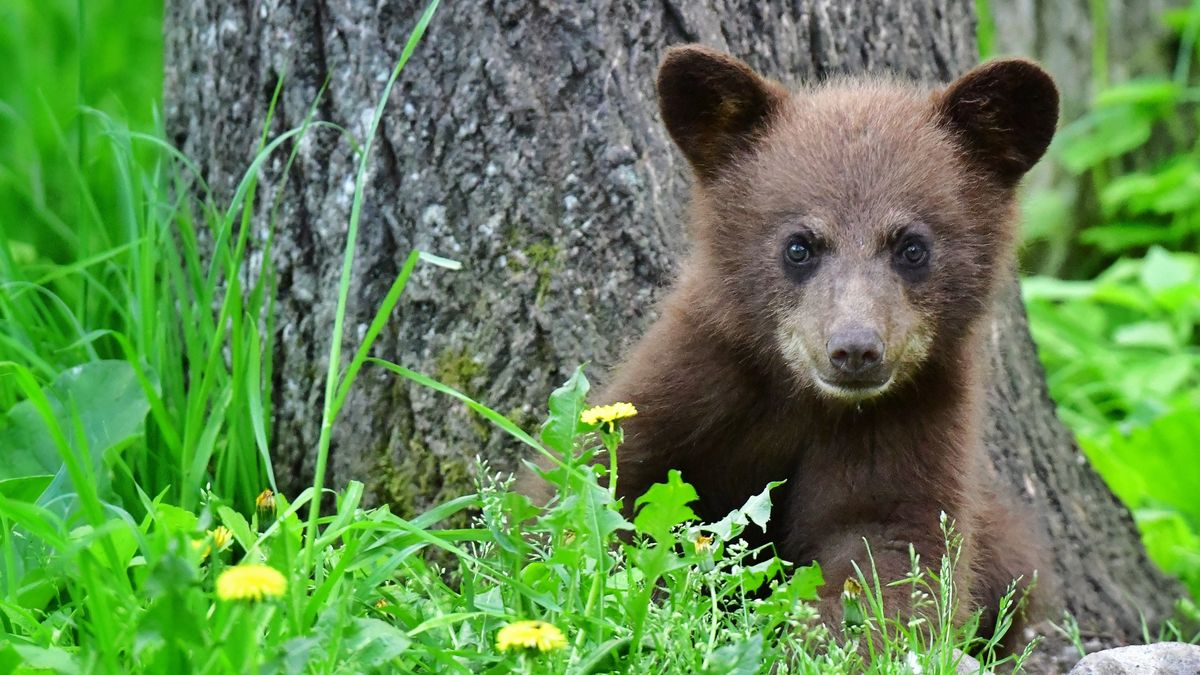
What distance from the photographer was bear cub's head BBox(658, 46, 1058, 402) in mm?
3691

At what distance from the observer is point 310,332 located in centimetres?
432

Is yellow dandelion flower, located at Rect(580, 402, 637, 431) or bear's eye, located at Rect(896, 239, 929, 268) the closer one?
yellow dandelion flower, located at Rect(580, 402, 637, 431)

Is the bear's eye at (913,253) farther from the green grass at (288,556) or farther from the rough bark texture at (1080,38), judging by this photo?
the rough bark texture at (1080,38)

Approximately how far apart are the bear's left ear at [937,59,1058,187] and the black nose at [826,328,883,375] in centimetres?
77

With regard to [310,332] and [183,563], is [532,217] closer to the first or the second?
[310,332]

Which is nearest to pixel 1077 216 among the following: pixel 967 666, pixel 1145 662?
pixel 1145 662

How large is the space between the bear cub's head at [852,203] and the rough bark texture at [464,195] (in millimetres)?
319

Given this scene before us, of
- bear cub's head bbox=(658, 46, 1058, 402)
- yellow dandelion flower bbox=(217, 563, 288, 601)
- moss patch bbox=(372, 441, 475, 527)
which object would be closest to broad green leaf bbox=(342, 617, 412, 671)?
yellow dandelion flower bbox=(217, 563, 288, 601)

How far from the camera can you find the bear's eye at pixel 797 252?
3766mm

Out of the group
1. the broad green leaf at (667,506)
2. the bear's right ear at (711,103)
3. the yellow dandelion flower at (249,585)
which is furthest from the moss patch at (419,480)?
the yellow dandelion flower at (249,585)

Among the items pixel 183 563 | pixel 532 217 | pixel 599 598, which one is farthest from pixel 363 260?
pixel 183 563

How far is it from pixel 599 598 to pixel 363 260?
1775mm

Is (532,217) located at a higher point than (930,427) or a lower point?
higher

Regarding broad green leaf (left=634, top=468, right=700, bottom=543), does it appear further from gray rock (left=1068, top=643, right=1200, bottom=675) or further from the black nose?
gray rock (left=1068, top=643, right=1200, bottom=675)
